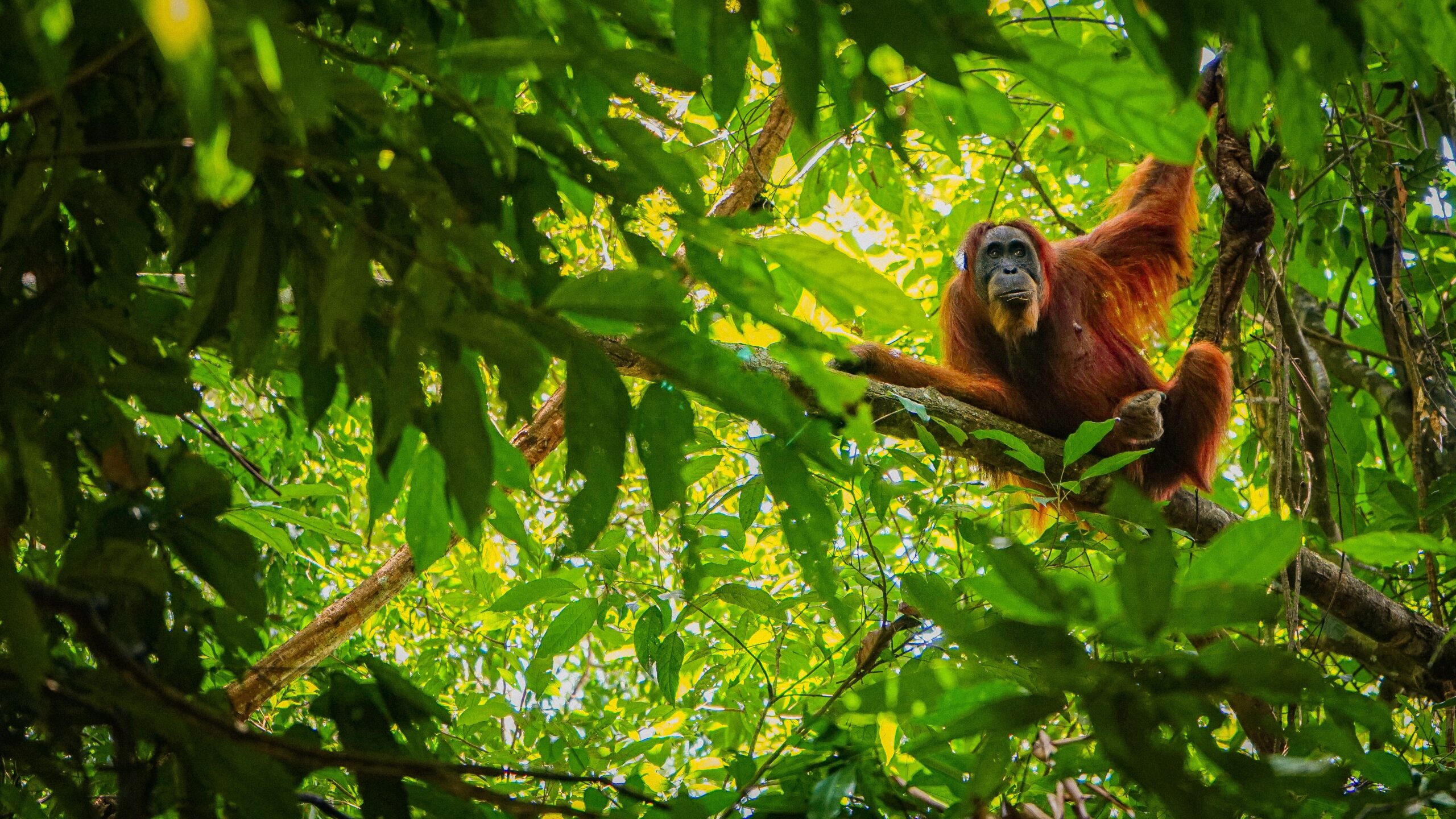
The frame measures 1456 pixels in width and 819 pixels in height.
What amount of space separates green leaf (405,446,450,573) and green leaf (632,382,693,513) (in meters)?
0.25

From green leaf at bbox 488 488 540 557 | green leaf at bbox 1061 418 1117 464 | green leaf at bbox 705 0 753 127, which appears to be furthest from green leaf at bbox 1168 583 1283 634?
green leaf at bbox 1061 418 1117 464

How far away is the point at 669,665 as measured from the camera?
2.55 meters

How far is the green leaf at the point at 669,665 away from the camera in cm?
254

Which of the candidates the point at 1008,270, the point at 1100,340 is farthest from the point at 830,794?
the point at 1100,340

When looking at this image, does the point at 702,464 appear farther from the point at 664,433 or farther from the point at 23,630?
the point at 23,630

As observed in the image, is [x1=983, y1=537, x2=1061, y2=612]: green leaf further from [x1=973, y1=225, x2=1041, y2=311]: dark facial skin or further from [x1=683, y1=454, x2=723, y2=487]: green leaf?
[x1=973, y1=225, x2=1041, y2=311]: dark facial skin

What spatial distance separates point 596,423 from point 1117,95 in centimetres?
65

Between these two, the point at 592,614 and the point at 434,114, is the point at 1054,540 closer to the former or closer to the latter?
the point at 592,614

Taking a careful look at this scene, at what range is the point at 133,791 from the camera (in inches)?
39.3

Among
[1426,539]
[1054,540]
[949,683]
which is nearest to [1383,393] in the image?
[1054,540]

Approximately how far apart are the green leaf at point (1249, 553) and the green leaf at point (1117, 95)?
0.40 meters

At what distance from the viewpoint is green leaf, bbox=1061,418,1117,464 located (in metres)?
2.15

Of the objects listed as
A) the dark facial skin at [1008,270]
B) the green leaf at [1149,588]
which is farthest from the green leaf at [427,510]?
the dark facial skin at [1008,270]

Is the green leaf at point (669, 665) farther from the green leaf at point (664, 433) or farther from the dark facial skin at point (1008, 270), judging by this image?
the dark facial skin at point (1008, 270)
